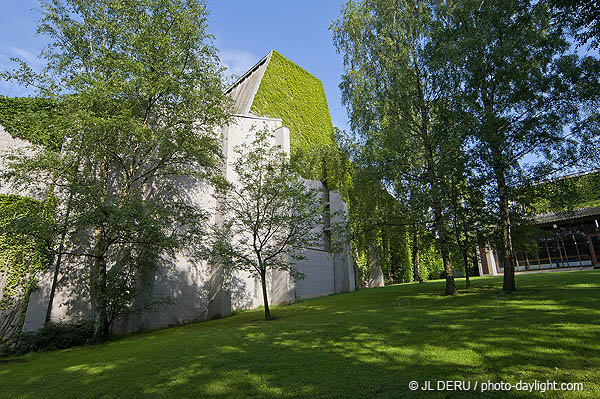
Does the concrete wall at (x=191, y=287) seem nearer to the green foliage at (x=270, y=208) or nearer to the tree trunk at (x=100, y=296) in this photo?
the green foliage at (x=270, y=208)

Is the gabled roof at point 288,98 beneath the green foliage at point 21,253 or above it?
above

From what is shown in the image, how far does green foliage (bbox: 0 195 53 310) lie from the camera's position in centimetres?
900

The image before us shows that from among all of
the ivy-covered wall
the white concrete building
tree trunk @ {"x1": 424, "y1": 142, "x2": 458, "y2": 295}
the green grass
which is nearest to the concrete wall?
the white concrete building

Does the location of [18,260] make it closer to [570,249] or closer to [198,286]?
[198,286]

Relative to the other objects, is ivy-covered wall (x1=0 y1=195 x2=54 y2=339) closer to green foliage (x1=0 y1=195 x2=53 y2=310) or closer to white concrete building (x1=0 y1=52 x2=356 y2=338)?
green foliage (x1=0 y1=195 x2=53 y2=310)

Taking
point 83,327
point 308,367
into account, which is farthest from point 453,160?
point 83,327

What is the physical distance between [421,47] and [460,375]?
13282mm

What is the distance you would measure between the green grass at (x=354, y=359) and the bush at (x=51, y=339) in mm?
979

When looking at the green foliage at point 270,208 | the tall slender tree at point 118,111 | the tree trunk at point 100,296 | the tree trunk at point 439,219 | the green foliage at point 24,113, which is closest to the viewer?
the tall slender tree at point 118,111

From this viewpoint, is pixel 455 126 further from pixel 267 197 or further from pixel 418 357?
pixel 418 357

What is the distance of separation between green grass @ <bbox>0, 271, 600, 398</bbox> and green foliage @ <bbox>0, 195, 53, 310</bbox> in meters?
2.57

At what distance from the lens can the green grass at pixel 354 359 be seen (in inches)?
155

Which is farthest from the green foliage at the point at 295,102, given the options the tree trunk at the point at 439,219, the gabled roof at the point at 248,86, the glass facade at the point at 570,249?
the glass facade at the point at 570,249

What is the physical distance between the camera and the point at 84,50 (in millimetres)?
10828
